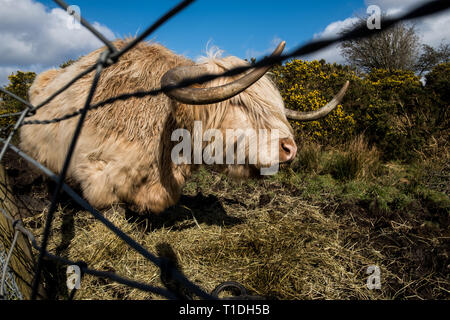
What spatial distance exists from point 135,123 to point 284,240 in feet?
7.55

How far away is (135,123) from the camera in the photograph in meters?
2.55

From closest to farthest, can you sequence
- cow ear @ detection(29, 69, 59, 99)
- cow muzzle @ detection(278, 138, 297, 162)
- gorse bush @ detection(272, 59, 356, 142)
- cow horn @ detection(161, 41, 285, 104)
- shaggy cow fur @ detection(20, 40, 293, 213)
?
cow horn @ detection(161, 41, 285, 104)
cow muzzle @ detection(278, 138, 297, 162)
shaggy cow fur @ detection(20, 40, 293, 213)
cow ear @ detection(29, 69, 59, 99)
gorse bush @ detection(272, 59, 356, 142)

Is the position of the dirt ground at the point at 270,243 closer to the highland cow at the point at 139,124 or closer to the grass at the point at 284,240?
the grass at the point at 284,240

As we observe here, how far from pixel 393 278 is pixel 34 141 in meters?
4.39

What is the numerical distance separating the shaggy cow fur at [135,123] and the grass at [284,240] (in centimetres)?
67

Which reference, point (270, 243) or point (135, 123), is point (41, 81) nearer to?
point (135, 123)

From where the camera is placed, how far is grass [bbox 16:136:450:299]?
250cm

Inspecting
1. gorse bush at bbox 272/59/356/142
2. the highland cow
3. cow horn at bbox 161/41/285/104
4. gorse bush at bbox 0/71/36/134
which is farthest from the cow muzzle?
gorse bush at bbox 0/71/36/134

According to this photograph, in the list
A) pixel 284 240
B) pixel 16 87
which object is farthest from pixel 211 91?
pixel 16 87

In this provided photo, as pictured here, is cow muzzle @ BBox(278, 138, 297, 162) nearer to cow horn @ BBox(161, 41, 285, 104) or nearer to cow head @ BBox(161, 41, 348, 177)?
cow head @ BBox(161, 41, 348, 177)

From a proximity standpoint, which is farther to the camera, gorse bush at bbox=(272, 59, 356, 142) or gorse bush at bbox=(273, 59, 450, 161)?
gorse bush at bbox=(272, 59, 356, 142)

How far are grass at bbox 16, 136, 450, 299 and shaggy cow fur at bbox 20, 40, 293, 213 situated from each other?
67cm

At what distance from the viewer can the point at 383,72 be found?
12.1 meters

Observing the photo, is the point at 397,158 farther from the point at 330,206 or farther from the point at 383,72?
the point at 383,72
